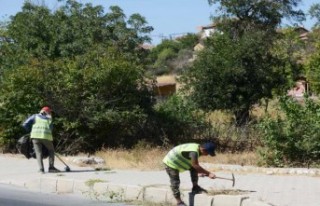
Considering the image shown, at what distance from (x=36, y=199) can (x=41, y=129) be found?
301cm

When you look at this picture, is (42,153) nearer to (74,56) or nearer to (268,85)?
(74,56)

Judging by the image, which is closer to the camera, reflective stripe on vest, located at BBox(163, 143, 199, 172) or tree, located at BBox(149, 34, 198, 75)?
reflective stripe on vest, located at BBox(163, 143, 199, 172)

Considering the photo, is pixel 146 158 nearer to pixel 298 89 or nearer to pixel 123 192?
pixel 123 192

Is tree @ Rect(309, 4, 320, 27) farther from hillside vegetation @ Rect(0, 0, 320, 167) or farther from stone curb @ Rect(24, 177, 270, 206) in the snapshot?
stone curb @ Rect(24, 177, 270, 206)

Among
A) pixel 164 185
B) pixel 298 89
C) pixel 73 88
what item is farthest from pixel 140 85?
pixel 164 185

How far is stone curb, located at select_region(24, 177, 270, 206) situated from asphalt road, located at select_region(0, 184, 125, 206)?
351 millimetres

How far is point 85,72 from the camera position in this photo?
18953 mm

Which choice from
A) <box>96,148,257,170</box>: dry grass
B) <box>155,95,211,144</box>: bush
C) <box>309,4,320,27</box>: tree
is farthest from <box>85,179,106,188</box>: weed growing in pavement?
<box>309,4,320,27</box>: tree

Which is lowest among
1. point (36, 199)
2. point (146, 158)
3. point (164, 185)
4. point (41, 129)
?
point (36, 199)

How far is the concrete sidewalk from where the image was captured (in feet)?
32.6

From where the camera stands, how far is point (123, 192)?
11.3 meters

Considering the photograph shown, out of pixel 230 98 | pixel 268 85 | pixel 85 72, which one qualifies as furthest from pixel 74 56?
pixel 268 85

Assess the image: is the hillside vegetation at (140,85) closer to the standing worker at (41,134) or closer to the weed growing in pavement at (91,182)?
the standing worker at (41,134)

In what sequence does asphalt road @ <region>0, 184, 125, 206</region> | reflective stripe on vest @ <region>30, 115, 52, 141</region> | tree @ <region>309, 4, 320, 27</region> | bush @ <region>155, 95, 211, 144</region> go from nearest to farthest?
1. asphalt road @ <region>0, 184, 125, 206</region>
2. reflective stripe on vest @ <region>30, 115, 52, 141</region>
3. bush @ <region>155, 95, 211, 144</region>
4. tree @ <region>309, 4, 320, 27</region>
